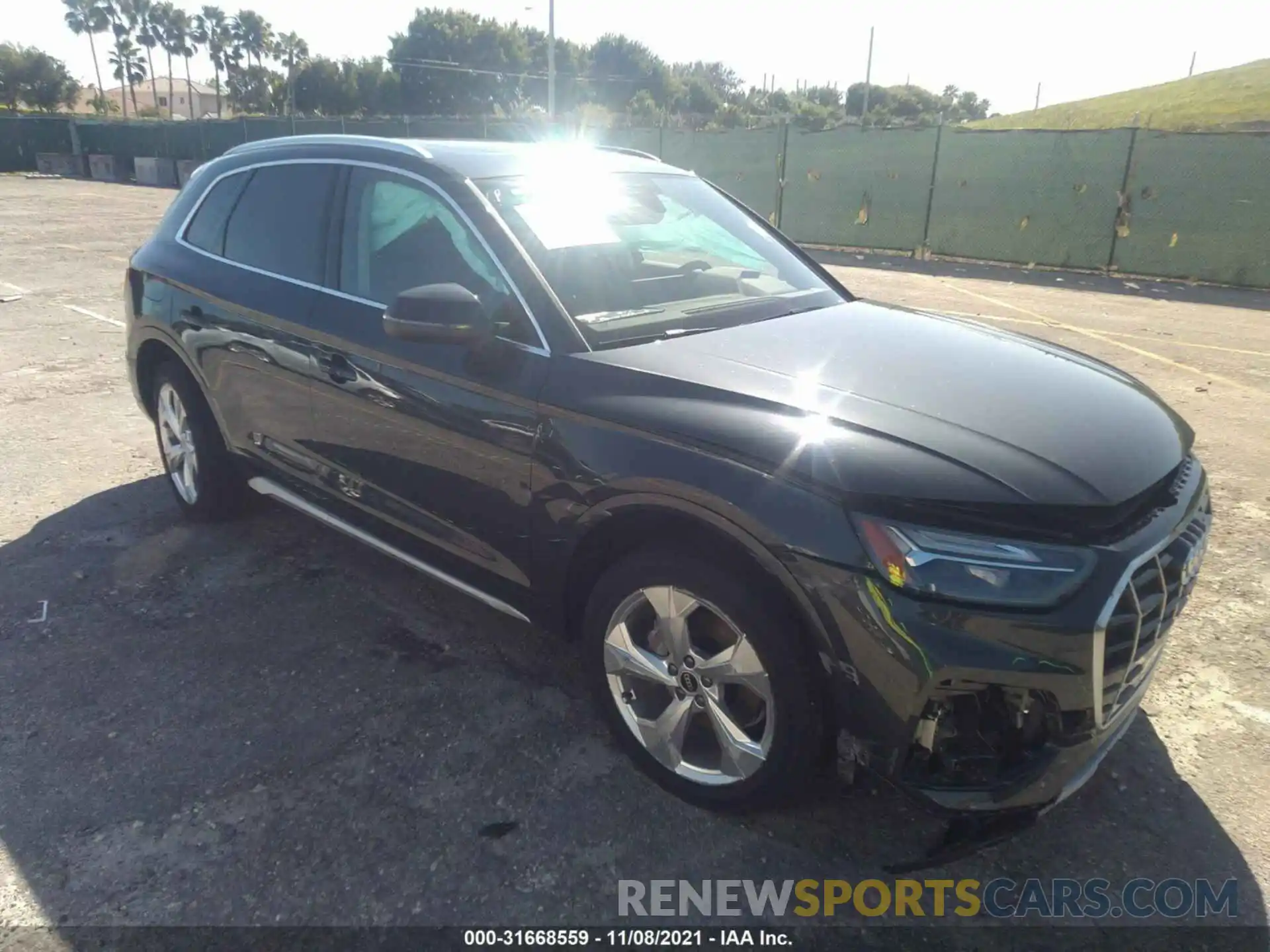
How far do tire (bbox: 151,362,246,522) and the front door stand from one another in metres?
1.01

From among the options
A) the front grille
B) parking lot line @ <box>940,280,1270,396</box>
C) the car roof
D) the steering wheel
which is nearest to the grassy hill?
parking lot line @ <box>940,280,1270,396</box>

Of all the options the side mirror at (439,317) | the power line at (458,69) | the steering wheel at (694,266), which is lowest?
the side mirror at (439,317)

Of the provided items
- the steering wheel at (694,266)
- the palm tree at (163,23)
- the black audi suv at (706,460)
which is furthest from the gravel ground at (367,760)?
the palm tree at (163,23)

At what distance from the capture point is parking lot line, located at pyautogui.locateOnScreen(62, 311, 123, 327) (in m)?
9.27

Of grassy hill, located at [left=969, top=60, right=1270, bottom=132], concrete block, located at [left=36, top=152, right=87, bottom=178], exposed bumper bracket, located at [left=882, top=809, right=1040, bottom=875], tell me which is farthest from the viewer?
Result: concrete block, located at [left=36, top=152, right=87, bottom=178]

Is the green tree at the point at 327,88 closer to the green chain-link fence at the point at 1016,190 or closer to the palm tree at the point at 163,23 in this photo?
the palm tree at the point at 163,23

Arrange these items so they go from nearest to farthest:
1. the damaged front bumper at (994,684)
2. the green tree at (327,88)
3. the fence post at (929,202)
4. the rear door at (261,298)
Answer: the damaged front bumper at (994,684), the rear door at (261,298), the fence post at (929,202), the green tree at (327,88)

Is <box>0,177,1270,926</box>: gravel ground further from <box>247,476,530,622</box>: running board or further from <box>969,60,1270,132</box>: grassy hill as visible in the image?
<box>969,60,1270,132</box>: grassy hill

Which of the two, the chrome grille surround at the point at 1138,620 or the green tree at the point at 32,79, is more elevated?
the green tree at the point at 32,79

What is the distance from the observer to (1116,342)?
878 cm

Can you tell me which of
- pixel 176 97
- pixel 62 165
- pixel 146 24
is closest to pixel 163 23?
pixel 146 24

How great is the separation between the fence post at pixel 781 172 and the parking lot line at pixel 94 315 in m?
11.9

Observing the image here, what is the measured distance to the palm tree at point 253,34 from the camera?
93.8 m

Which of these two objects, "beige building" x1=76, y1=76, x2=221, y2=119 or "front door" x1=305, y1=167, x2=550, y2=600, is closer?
"front door" x1=305, y1=167, x2=550, y2=600
